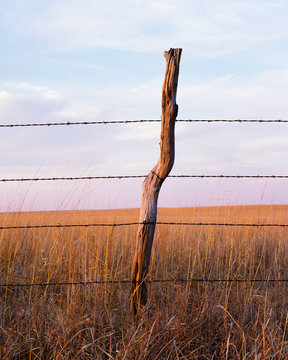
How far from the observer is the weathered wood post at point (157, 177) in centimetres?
274

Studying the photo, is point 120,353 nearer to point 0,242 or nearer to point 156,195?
point 156,195

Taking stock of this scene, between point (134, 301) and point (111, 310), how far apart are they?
0.66ft

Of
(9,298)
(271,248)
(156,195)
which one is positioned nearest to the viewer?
(156,195)

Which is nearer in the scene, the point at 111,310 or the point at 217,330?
the point at 217,330

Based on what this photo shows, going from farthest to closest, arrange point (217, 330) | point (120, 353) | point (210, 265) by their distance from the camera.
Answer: point (210, 265) → point (217, 330) → point (120, 353)

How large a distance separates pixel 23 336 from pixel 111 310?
2.28 ft

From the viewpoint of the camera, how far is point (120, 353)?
218cm

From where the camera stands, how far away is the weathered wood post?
274 cm

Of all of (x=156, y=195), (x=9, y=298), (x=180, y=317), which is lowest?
(x=9, y=298)

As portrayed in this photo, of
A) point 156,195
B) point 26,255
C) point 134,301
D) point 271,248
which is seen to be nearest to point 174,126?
point 156,195

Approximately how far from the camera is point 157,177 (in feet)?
9.04

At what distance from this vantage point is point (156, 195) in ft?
9.05

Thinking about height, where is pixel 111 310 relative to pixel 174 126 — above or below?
below

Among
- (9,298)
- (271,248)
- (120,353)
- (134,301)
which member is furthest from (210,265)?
(120,353)
